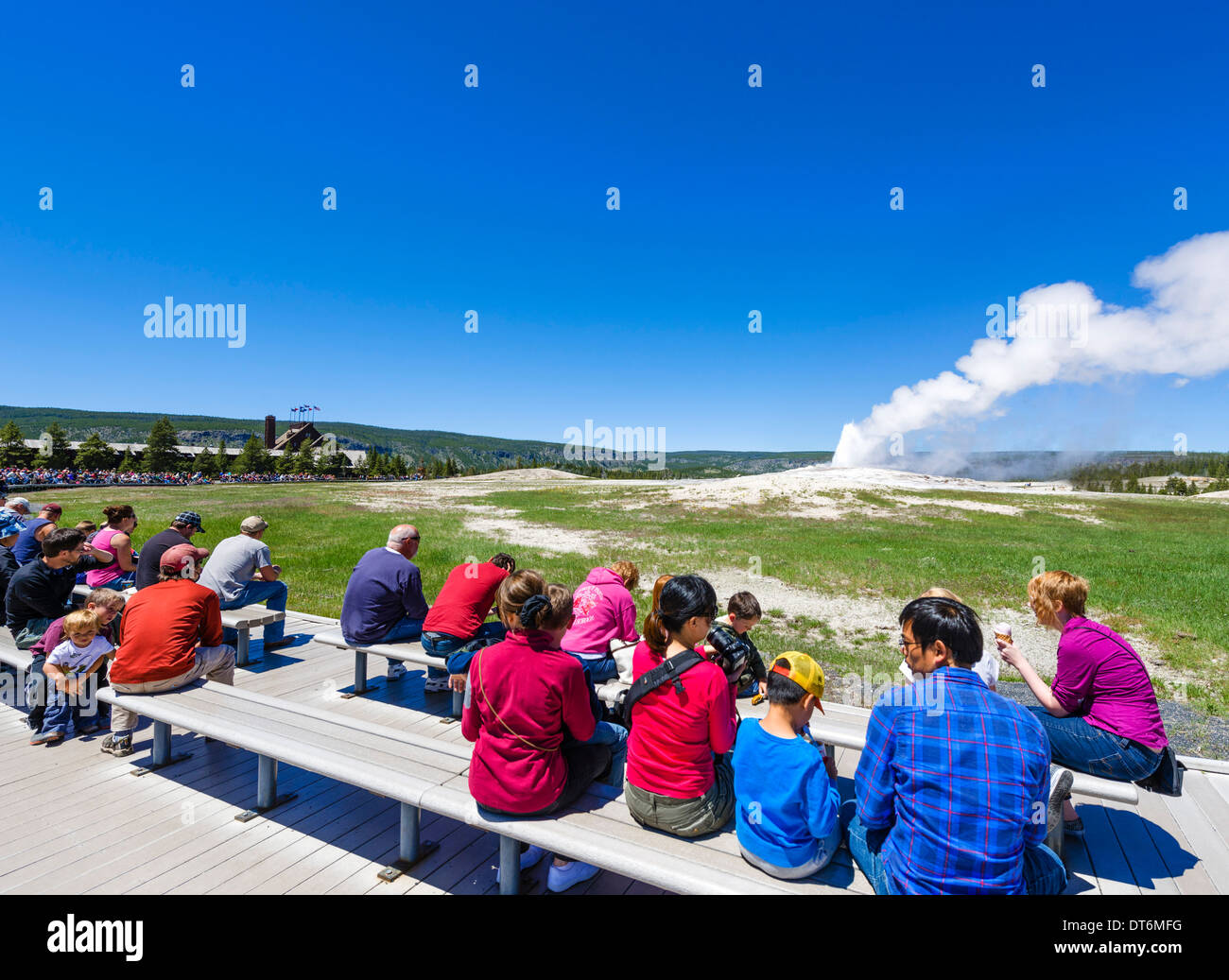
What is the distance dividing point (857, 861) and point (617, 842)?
1.22 m

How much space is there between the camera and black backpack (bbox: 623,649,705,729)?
3062 millimetres

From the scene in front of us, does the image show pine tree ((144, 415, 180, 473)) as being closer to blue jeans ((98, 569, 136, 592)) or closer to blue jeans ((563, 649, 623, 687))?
blue jeans ((98, 569, 136, 592))

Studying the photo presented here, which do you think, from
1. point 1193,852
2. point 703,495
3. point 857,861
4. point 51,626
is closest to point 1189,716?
point 1193,852

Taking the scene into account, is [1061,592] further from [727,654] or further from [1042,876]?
[727,654]

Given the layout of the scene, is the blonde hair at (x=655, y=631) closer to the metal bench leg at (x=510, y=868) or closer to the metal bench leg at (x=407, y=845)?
the metal bench leg at (x=510, y=868)

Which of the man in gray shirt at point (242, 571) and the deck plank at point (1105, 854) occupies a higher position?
the man in gray shirt at point (242, 571)

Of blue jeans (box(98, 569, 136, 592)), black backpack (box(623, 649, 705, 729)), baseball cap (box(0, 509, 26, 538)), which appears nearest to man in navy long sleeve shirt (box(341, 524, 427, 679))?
black backpack (box(623, 649, 705, 729))

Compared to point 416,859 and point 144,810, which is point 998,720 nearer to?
point 416,859

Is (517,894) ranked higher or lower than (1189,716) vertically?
higher

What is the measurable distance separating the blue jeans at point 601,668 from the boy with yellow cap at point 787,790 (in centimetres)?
256

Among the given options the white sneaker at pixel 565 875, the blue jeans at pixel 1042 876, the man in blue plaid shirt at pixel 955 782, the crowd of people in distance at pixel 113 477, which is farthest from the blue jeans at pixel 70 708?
the crowd of people in distance at pixel 113 477

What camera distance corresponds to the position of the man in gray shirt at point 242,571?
294 inches

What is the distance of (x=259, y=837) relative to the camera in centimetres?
410
